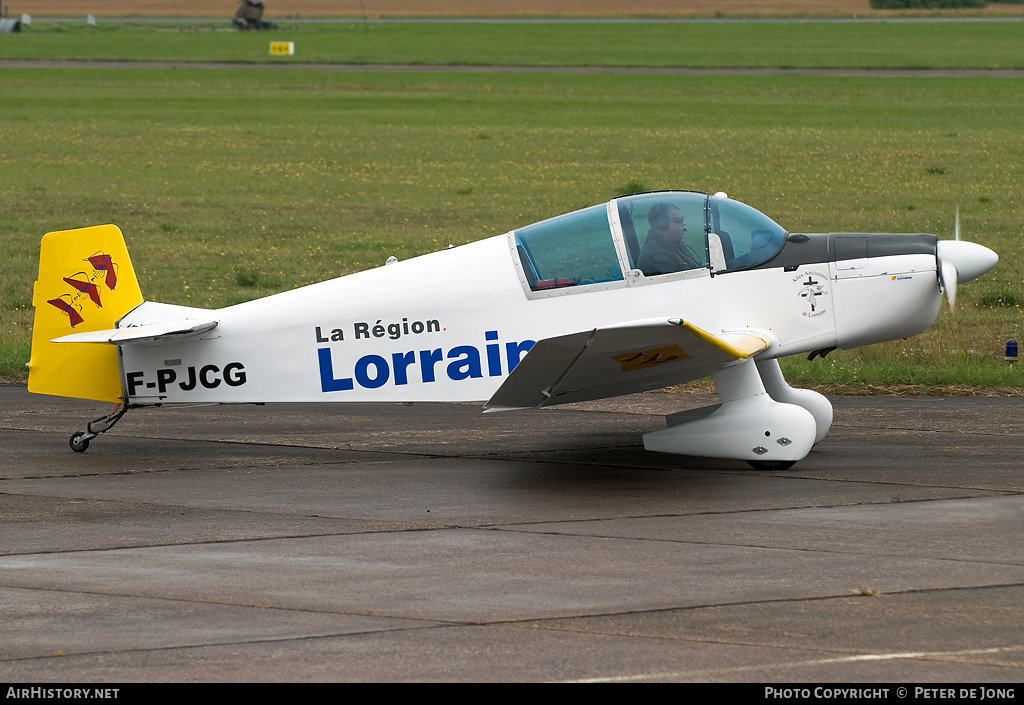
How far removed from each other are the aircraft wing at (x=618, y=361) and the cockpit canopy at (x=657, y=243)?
2.21 ft

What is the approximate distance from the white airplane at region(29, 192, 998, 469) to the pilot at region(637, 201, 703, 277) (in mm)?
11

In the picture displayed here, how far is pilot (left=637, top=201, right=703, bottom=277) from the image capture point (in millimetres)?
10227

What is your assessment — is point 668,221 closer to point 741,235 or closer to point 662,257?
point 662,257

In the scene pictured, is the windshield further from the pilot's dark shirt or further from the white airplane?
the pilot's dark shirt

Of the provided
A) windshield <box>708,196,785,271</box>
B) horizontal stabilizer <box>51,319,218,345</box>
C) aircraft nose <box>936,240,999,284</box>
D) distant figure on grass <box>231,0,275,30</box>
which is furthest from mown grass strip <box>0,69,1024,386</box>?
distant figure on grass <box>231,0,275,30</box>

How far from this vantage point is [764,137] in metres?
37.8

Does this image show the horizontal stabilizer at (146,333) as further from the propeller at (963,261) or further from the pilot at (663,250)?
the propeller at (963,261)

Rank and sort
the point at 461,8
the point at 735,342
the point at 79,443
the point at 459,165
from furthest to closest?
the point at 461,8 < the point at 459,165 < the point at 79,443 < the point at 735,342

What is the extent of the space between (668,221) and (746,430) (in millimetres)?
1764

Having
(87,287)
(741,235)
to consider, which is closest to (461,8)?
(87,287)

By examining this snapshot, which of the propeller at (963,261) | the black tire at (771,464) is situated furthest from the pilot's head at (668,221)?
the propeller at (963,261)

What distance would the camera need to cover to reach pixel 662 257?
10.2 metres

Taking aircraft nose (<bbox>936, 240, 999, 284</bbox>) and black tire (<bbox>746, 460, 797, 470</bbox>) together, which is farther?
aircraft nose (<bbox>936, 240, 999, 284</bbox>)

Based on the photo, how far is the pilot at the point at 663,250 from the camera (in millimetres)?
10227
